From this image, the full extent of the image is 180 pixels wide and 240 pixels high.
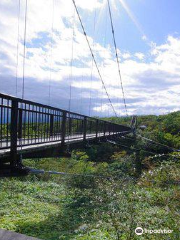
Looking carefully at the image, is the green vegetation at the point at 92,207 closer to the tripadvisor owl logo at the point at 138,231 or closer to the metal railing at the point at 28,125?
the tripadvisor owl logo at the point at 138,231

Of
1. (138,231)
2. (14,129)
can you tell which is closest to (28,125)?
(14,129)

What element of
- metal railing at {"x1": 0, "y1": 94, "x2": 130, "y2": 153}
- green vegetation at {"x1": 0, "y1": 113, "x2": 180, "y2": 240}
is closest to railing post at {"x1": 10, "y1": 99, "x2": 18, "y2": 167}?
metal railing at {"x1": 0, "y1": 94, "x2": 130, "y2": 153}

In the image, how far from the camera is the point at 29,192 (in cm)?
720

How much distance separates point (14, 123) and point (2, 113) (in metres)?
0.27

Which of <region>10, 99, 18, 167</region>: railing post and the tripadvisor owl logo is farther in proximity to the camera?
the tripadvisor owl logo

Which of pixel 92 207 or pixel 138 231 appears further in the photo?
pixel 92 207

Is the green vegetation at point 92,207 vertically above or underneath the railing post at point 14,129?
underneath

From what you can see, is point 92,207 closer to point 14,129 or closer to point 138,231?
point 138,231

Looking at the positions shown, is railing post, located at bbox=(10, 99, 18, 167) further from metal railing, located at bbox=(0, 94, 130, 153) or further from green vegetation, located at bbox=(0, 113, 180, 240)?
green vegetation, located at bbox=(0, 113, 180, 240)

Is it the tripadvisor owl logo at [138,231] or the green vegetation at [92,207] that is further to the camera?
the green vegetation at [92,207]

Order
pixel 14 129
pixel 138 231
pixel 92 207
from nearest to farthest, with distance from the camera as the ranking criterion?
pixel 14 129
pixel 138 231
pixel 92 207

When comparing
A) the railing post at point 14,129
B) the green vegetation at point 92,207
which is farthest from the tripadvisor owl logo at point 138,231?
the railing post at point 14,129

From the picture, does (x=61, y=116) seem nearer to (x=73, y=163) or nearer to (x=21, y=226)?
(x=21, y=226)

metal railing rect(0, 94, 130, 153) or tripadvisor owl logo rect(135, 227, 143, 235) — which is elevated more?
metal railing rect(0, 94, 130, 153)
